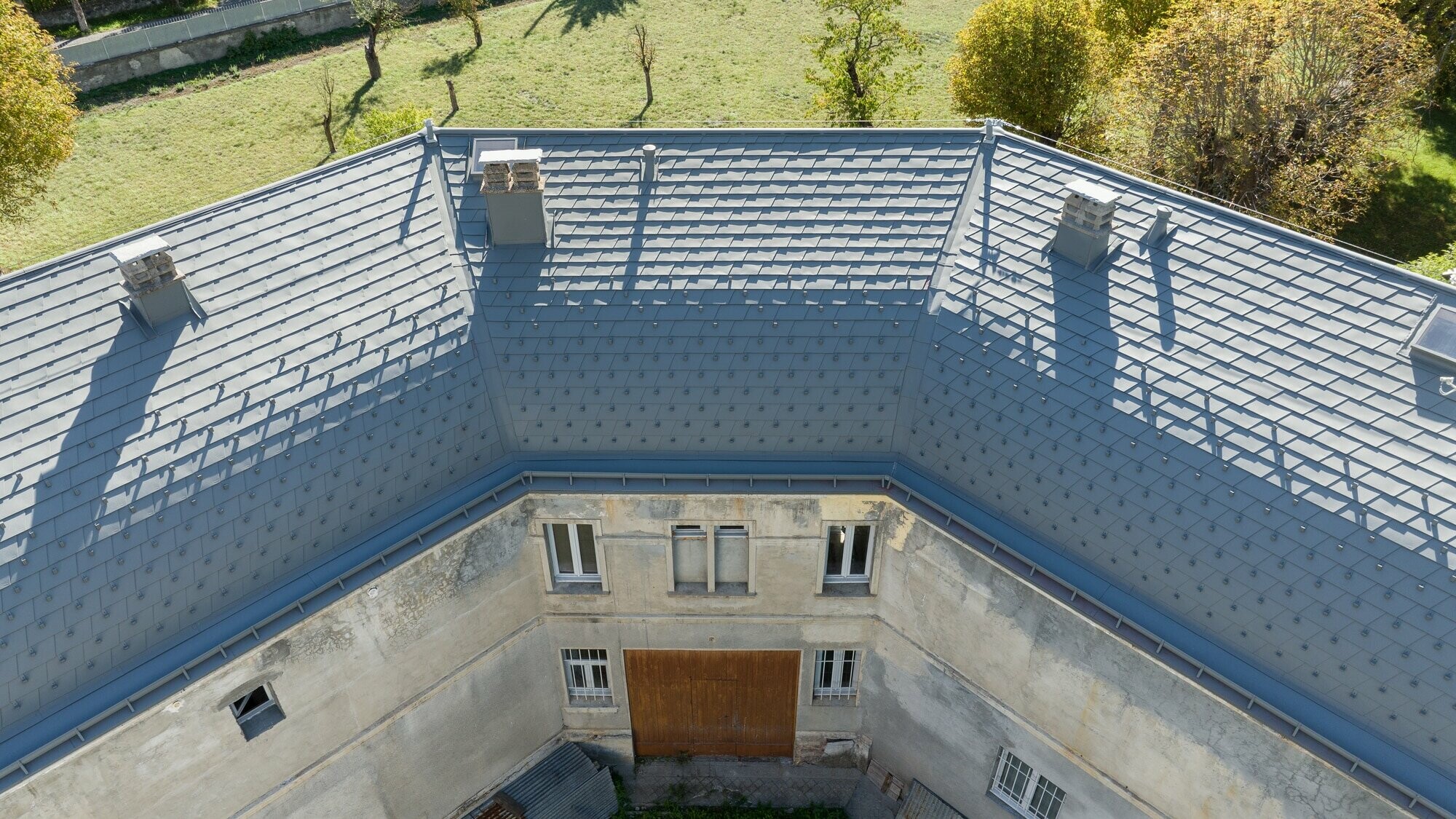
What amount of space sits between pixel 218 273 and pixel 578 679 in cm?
1553

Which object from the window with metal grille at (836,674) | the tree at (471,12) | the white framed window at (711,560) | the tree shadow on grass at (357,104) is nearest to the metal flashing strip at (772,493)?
the white framed window at (711,560)

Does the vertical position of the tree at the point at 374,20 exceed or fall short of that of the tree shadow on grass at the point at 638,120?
it exceeds it

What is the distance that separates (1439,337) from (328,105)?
57.5 m

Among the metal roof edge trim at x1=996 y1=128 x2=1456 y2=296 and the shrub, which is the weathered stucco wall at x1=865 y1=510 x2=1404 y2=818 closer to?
the metal roof edge trim at x1=996 y1=128 x2=1456 y2=296

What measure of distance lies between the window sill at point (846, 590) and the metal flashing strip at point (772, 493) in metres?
4.16

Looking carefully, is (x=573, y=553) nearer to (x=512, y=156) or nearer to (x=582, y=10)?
(x=512, y=156)

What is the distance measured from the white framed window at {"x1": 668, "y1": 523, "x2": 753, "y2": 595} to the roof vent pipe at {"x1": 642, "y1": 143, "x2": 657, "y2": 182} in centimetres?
926

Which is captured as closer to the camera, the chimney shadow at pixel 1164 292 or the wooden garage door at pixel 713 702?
the chimney shadow at pixel 1164 292

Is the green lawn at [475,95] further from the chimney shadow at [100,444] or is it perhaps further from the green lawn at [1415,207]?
the chimney shadow at [100,444]

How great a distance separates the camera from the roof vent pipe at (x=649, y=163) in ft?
95.7

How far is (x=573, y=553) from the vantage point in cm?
3011

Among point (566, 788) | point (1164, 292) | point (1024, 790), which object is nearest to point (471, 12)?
point (566, 788)

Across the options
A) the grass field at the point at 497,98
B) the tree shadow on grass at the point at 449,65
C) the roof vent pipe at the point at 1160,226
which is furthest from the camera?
the tree shadow on grass at the point at 449,65

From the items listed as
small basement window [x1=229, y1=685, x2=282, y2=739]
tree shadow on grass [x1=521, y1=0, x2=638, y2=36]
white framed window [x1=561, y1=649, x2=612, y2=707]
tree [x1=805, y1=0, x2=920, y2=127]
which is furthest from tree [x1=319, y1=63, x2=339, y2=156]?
Answer: small basement window [x1=229, y1=685, x2=282, y2=739]
